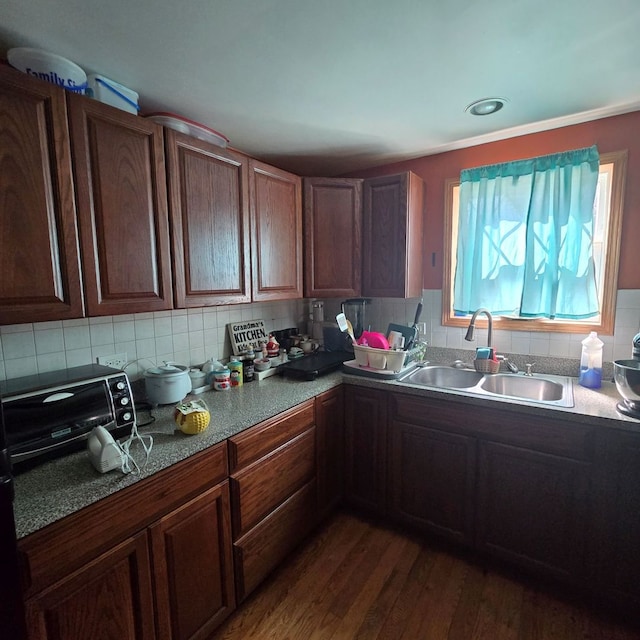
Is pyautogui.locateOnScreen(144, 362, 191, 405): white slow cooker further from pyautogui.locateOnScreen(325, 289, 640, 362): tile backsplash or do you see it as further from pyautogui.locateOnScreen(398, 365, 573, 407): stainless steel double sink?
pyautogui.locateOnScreen(325, 289, 640, 362): tile backsplash

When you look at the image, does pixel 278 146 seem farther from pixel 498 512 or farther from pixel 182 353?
pixel 498 512

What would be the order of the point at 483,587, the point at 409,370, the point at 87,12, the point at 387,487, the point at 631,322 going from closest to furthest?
the point at 87,12
the point at 483,587
the point at 631,322
the point at 387,487
the point at 409,370

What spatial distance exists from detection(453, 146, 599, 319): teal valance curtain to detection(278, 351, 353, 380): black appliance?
82 centimetres

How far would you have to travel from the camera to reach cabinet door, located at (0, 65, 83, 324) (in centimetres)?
102

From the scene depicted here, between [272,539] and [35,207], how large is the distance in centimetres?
156

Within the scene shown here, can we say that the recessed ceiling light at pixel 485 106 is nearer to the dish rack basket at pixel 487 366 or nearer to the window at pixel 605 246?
the window at pixel 605 246

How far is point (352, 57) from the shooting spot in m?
1.26

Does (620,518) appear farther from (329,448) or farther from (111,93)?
(111,93)

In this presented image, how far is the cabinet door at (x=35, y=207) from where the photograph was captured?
102 centimetres

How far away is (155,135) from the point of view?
1.38 m

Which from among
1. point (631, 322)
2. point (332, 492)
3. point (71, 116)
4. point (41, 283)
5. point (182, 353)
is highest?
point (71, 116)

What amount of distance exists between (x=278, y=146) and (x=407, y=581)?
2.36m

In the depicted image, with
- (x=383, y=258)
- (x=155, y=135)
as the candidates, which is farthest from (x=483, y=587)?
(x=155, y=135)

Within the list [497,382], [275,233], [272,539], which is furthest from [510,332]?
[272,539]
